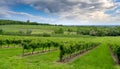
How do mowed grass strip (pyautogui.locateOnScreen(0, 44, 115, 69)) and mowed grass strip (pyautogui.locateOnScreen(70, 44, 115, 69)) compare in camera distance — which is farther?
mowed grass strip (pyautogui.locateOnScreen(70, 44, 115, 69))

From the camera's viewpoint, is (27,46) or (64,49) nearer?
(64,49)

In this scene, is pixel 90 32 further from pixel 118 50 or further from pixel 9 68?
pixel 9 68

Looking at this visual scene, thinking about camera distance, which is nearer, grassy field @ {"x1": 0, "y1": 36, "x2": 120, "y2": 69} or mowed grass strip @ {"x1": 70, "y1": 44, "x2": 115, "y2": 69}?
grassy field @ {"x1": 0, "y1": 36, "x2": 120, "y2": 69}

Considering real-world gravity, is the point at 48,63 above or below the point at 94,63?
above

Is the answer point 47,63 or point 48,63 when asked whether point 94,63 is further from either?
point 47,63

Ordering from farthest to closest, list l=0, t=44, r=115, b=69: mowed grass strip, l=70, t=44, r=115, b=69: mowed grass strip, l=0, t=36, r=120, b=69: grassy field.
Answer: l=70, t=44, r=115, b=69: mowed grass strip < l=0, t=36, r=120, b=69: grassy field < l=0, t=44, r=115, b=69: mowed grass strip

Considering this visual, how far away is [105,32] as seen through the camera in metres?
171

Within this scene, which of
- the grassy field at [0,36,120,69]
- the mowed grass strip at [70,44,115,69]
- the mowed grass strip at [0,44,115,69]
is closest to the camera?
the mowed grass strip at [0,44,115,69]

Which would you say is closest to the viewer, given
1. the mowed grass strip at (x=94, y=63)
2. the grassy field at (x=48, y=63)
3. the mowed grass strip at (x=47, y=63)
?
the mowed grass strip at (x=47, y=63)

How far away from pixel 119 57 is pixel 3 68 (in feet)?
88.6

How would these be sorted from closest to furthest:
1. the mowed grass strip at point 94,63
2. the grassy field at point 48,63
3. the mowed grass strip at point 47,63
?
the mowed grass strip at point 47,63 < the grassy field at point 48,63 < the mowed grass strip at point 94,63

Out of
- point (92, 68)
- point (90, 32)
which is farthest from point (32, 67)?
point (90, 32)

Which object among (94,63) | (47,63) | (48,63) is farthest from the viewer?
(94,63)

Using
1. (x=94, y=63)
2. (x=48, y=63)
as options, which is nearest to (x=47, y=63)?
(x=48, y=63)
